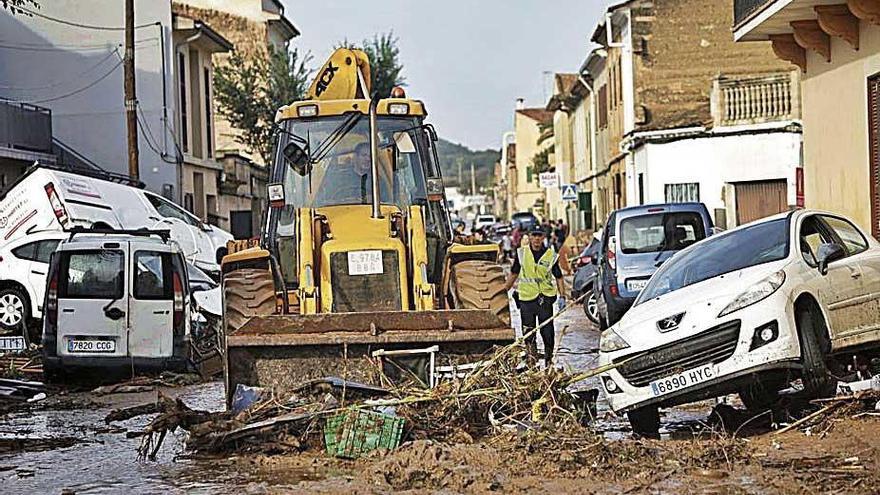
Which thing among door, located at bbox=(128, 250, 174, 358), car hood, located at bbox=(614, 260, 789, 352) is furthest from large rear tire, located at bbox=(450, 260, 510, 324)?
door, located at bbox=(128, 250, 174, 358)

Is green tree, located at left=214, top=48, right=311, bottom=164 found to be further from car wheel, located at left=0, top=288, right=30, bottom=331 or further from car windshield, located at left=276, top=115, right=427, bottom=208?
car windshield, located at left=276, top=115, right=427, bottom=208

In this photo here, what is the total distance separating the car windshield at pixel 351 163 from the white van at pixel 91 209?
5.24 meters

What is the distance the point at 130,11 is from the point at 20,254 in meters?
11.7

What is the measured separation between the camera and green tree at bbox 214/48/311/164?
5019 cm

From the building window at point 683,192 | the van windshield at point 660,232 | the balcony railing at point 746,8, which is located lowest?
the van windshield at point 660,232

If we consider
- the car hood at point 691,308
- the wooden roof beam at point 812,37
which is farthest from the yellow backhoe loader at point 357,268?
the wooden roof beam at point 812,37

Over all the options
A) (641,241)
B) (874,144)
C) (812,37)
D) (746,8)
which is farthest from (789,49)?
(641,241)

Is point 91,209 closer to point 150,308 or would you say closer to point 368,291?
point 150,308

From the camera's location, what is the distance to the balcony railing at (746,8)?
66.1 feet

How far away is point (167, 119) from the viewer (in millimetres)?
39562

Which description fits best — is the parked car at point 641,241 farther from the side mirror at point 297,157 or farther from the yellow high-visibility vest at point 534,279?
the side mirror at point 297,157

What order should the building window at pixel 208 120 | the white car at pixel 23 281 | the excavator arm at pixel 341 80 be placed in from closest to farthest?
the excavator arm at pixel 341 80 < the white car at pixel 23 281 < the building window at pixel 208 120

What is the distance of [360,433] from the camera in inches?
382

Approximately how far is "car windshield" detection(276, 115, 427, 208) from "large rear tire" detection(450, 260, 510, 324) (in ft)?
2.95
